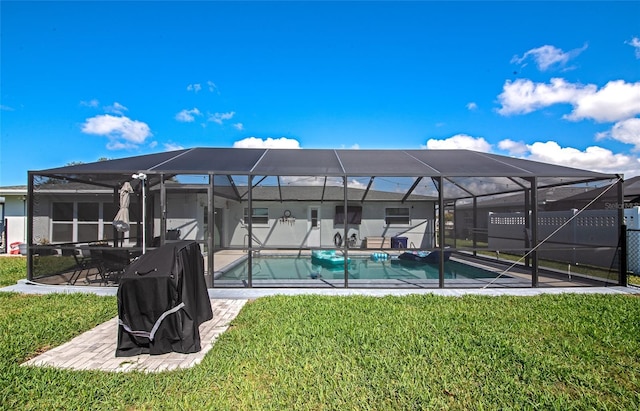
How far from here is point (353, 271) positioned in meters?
9.23

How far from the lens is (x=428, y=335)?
3.78 m

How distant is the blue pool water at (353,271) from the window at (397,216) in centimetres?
335

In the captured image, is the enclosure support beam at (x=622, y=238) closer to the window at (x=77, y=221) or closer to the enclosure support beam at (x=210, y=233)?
the enclosure support beam at (x=210, y=233)

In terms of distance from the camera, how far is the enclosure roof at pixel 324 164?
661 cm

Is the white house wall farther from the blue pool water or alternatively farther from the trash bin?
the blue pool water

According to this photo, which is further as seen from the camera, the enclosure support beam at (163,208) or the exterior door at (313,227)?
the exterior door at (313,227)

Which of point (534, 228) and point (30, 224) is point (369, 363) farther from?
point (30, 224)

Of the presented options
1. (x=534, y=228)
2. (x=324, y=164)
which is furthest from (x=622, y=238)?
(x=324, y=164)

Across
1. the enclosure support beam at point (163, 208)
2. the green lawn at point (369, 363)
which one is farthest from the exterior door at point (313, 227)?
the green lawn at point (369, 363)

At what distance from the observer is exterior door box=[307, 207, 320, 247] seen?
1402 centimetres

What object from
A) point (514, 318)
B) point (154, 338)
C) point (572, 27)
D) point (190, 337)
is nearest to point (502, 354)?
point (514, 318)

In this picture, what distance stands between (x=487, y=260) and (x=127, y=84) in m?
15.4

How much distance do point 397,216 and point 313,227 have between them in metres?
3.79

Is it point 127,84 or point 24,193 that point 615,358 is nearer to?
point 127,84
